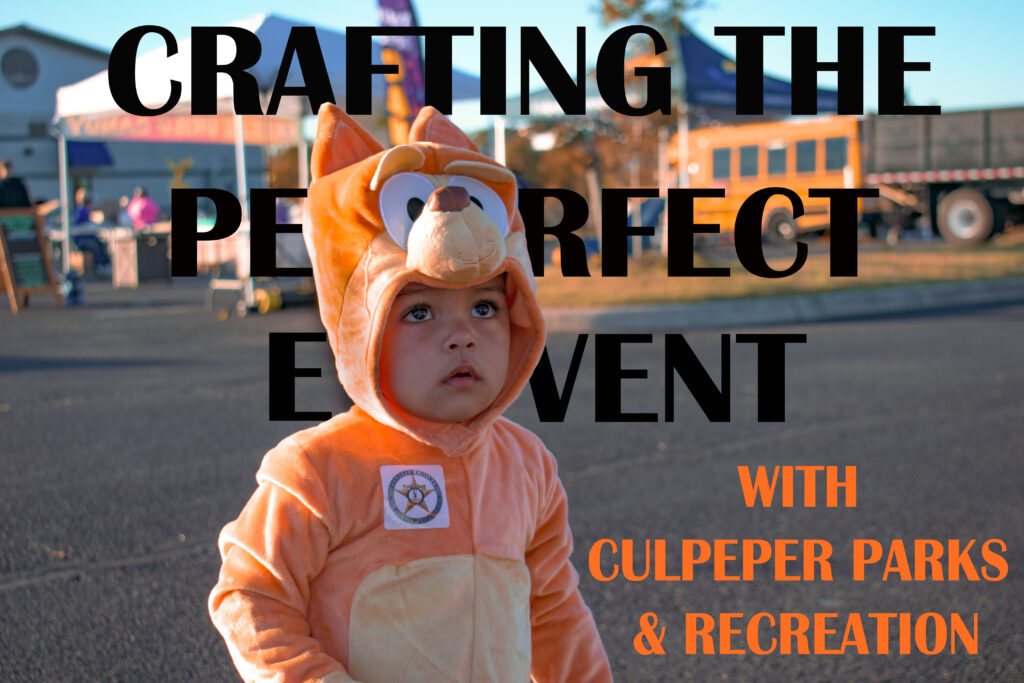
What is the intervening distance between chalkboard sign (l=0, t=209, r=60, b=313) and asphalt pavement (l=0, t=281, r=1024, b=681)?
187 inches

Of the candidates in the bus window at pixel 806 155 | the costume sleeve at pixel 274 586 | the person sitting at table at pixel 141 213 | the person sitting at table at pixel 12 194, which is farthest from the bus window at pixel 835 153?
the costume sleeve at pixel 274 586

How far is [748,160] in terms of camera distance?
25.7 m

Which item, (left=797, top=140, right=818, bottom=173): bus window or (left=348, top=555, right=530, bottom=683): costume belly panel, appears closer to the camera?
(left=348, top=555, right=530, bottom=683): costume belly panel

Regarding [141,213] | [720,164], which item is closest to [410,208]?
[141,213]

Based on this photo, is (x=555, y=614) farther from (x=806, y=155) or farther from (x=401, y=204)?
(x=806, y=155)

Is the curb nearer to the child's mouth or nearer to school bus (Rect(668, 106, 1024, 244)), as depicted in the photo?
school bus (Rect(668, 106, 1024, 244))

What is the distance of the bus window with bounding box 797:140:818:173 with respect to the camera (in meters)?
25.0

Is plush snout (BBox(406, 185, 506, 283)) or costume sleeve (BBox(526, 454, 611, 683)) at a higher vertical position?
plush snout (BBox(406, 185, 506, 283))

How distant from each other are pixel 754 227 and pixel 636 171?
30.4m

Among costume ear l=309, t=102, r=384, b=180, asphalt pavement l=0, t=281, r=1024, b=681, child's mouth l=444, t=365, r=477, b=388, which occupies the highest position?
costume ear l=309, t=102, r=384, b=180

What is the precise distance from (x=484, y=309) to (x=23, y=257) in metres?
13.0

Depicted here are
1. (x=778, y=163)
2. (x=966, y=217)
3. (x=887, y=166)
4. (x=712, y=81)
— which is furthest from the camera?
(x=778, y=163)

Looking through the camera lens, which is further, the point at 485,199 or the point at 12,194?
the point at 12,194

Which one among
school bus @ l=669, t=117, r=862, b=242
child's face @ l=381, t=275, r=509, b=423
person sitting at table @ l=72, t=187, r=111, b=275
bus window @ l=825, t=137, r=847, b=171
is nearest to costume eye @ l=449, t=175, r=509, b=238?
child's face @ l=381, t=275, r=509, b=423
